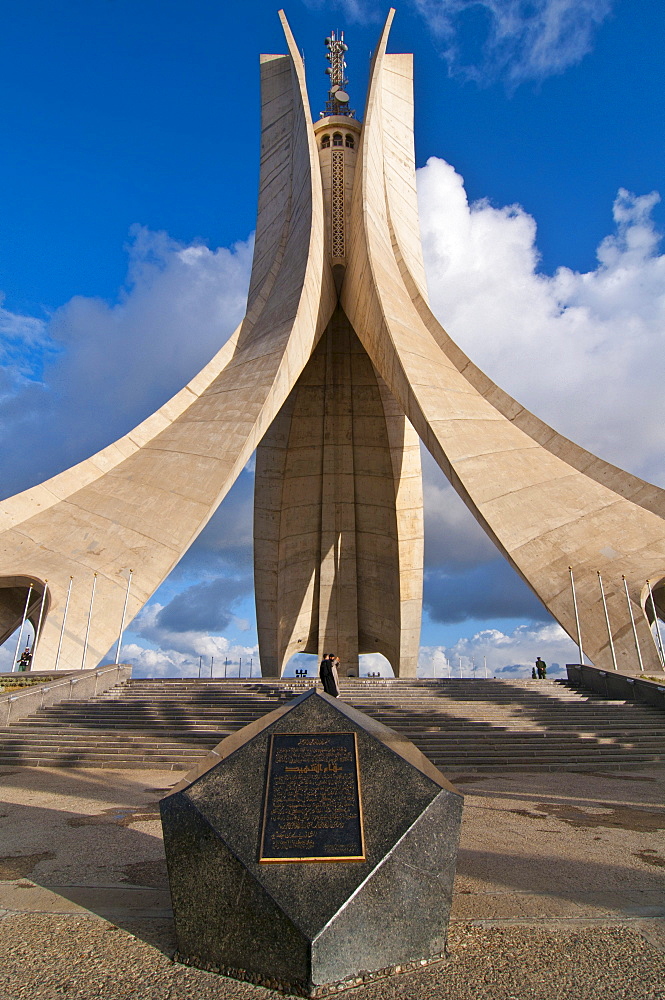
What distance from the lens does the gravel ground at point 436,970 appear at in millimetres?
1460

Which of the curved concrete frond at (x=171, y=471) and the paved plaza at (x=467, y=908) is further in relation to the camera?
the curved concrete frond at (x=171, y=471)

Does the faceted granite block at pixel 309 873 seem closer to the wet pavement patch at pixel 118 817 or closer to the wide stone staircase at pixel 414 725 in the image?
the wet pavement patch at pixel 118 817

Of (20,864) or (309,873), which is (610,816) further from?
(20,864)

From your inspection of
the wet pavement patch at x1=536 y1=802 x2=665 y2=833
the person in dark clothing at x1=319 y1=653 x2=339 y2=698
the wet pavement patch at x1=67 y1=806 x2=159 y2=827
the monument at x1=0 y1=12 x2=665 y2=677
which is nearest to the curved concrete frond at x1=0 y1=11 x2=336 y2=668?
the monument at x1=0 y1=12 x2=665 y2=677

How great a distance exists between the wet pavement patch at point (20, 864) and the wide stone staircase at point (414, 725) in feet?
8.53

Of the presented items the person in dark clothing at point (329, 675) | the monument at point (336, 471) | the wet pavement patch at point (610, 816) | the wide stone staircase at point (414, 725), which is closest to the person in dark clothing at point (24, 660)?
the monument at point (336, 471)

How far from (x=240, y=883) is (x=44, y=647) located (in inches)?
313

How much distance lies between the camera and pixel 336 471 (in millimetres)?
17078

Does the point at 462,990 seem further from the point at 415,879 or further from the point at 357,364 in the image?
the point at 357,364

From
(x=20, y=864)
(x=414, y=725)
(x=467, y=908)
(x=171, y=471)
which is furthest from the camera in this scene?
(x=171, y=471)

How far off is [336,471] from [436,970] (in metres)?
15.6

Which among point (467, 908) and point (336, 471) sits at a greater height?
point (336, 471)

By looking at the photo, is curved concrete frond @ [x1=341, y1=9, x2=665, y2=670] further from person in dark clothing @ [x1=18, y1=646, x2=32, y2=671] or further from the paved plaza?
person in dark clothing @ [x1=18, y1=646, x2=32, y2=671]

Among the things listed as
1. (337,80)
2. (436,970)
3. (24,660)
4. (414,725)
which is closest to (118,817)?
(436,970)
